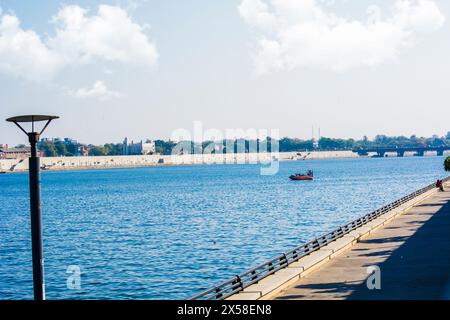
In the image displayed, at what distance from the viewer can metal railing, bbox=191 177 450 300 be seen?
21.4 metres

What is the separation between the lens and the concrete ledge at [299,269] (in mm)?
21188

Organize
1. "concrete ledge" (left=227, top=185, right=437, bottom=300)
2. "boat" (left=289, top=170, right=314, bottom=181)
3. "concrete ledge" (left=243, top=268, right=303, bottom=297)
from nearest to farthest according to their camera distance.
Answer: "concrete ledge" (left=227, top=185, right=437, bottom=300), "concrete ledge" (left=243, top=268, right=303, bottom=297), "boat" (left=289, top=170, right=314, bottom=181)

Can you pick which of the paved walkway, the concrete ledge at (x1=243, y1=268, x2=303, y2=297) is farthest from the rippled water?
the concrete ledge at (x1=243, y1=268, x2=303, y2=297)

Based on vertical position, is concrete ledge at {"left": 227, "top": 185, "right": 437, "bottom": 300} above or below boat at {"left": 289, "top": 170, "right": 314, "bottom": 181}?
above

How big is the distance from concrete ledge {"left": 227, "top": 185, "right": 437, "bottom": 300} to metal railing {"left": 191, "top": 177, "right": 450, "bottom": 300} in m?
0.24

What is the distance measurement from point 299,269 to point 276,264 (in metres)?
1.19

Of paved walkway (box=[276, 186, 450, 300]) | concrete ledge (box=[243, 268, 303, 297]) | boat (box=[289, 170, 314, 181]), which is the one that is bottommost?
boat (box=[289, 170, 314, 181])

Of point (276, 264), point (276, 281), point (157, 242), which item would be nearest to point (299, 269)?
point (276, 264)

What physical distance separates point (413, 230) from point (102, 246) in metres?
24.8

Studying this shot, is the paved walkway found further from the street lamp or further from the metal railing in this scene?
the street lamp

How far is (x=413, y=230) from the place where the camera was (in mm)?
40875

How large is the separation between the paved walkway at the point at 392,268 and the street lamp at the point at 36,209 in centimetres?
853
